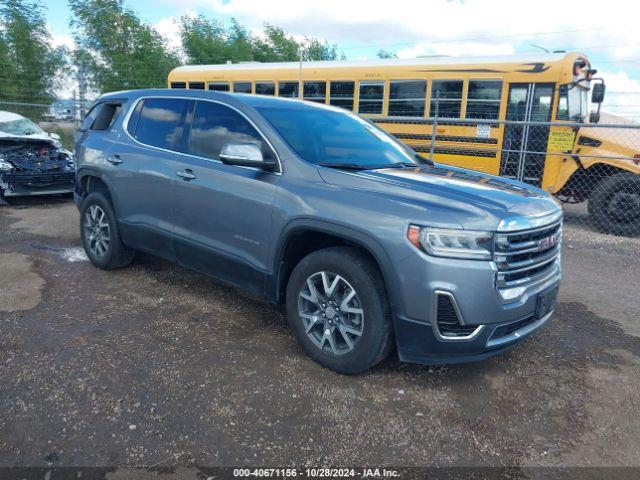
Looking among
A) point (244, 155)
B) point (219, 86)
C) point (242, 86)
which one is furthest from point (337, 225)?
point (219, 86)

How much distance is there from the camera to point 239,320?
4.11 meters

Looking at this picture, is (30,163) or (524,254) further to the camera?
(30,163)

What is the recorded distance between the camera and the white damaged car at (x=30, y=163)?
26.7ft

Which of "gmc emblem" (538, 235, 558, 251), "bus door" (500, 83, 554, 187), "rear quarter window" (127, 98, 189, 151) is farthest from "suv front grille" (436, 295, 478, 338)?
"bus door" (500, 83, 554, 187)

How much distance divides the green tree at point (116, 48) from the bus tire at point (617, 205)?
70.0ft

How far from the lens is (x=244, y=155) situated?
11.2ft

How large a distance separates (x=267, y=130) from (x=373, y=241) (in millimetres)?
1277

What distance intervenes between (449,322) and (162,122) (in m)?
3.14

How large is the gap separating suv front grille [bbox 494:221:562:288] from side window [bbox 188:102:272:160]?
1796 millimetres

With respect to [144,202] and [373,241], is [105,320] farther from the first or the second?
[373,241]

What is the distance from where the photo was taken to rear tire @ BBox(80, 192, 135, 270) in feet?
16.2

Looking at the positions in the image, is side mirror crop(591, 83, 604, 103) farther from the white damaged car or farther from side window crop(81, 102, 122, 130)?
the white damaged car

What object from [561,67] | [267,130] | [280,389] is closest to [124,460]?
[280,389]

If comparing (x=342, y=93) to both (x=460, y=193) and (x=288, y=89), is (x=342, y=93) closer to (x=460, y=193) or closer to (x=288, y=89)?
(x=288, y=89)
